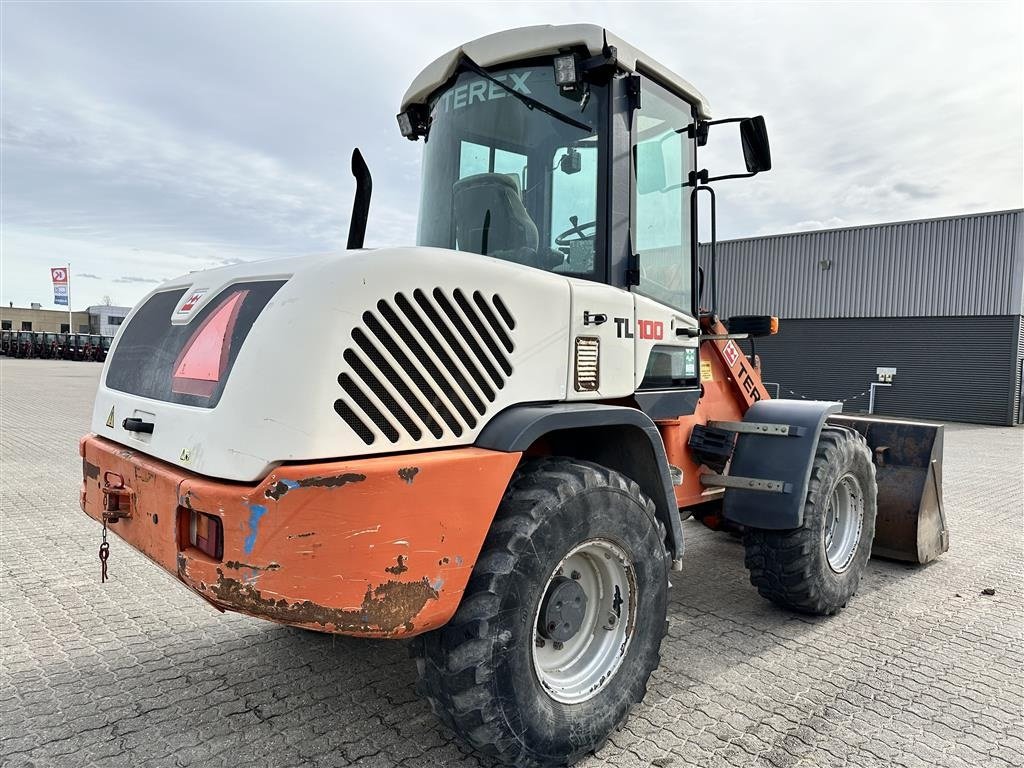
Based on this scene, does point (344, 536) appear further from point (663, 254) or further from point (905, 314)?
point (905, 314)

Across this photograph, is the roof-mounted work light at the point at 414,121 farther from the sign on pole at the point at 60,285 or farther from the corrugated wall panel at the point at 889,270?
the sign on pole at the point at 60,285

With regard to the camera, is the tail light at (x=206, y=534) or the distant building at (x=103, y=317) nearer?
the tail light at (x=206, y=534)

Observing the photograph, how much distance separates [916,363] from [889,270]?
→ 2.94 m

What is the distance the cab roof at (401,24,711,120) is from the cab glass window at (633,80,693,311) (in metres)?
0.09

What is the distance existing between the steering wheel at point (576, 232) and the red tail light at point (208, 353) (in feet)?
4.53

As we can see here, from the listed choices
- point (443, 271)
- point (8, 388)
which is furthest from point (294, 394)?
point (8, 388)

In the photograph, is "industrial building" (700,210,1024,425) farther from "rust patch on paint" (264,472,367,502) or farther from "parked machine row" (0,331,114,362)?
"parked machine row" (0,331,114,362)

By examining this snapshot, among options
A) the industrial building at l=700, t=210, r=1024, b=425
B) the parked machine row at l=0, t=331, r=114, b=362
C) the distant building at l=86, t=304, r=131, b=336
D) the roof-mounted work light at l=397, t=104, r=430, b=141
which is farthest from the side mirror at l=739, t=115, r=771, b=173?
the distant building at l=86, t=304, r=131, b=336

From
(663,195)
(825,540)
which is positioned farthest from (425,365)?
(825,540)

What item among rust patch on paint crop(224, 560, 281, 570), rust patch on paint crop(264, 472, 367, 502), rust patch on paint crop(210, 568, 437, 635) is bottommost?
rust patch on paint crop(210, 568, 437, 635)

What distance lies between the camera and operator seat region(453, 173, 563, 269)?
3150 millimetres

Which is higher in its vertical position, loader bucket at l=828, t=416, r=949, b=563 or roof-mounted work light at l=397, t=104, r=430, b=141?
roof-mounted work light at l=397, t=104, r=430, b=141

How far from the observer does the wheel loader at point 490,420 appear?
2141mm

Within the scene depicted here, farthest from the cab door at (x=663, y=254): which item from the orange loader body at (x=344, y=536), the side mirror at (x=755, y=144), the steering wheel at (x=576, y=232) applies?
the orange loader body at (x=344, y=536)
